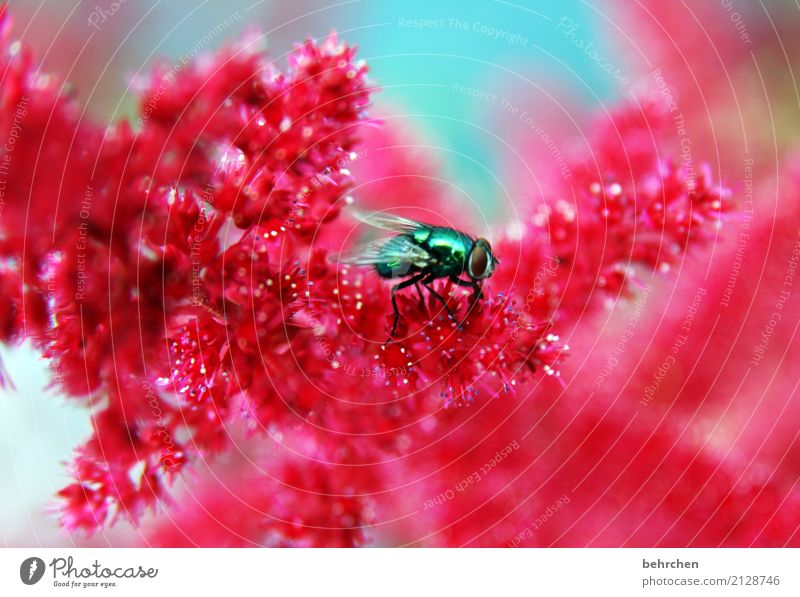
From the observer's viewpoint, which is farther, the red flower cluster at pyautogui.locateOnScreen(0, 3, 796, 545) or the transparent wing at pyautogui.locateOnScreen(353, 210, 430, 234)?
the transparent wing at pyautogui.locateOnScreen(353, 210, 430, 234)

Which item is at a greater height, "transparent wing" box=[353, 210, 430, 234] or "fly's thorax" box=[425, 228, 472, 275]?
"transparent wing" box=[353, 210, 430, 234]
